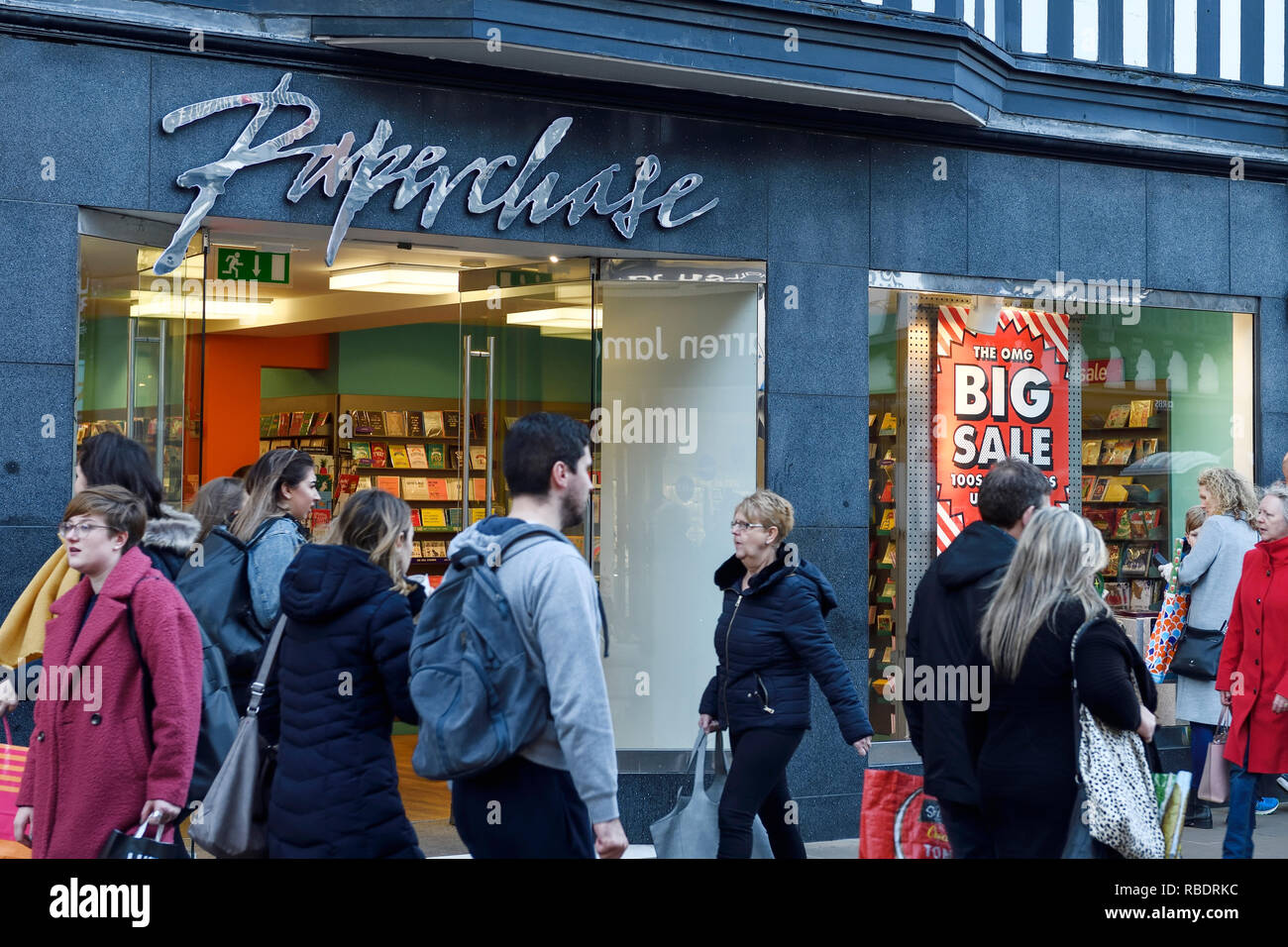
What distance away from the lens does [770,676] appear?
6.45 meters

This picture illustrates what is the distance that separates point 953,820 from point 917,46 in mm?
5470

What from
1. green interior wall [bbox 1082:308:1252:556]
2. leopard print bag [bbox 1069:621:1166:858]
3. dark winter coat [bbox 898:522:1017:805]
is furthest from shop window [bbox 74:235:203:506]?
green interior wall [bbox 1082:308:1252:556]

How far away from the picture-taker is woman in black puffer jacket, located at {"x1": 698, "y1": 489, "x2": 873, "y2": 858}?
252 inches

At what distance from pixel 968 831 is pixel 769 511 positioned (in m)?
1.88

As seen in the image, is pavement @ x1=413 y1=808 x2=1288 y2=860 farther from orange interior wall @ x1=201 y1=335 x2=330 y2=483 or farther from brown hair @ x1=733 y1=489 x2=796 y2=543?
orange interior wall @ x1=201 y1=335 x2=330 y2=483

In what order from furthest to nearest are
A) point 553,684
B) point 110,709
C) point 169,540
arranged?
point 169,540
point 110,709
point 553,684

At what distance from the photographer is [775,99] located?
9.16 meters

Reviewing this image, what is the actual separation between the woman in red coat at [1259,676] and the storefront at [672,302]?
2.75m

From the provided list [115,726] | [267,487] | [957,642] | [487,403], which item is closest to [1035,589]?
[957,642]

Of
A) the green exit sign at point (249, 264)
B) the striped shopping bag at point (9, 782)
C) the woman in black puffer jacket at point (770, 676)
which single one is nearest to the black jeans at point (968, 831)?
the woman in black puffer jacket at point (770, 676)

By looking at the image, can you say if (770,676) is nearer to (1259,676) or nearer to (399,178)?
(1259,676)

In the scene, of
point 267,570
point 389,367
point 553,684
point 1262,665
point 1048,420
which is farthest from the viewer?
point 389,367
